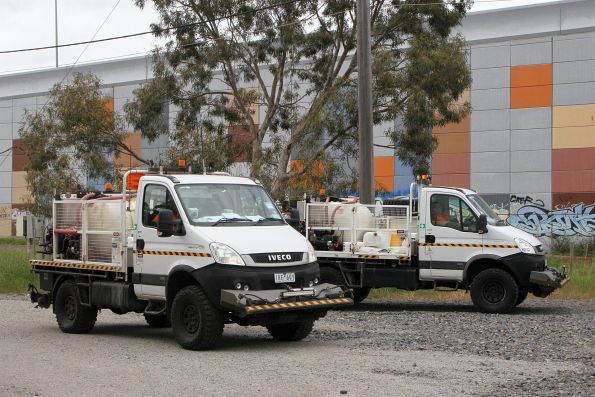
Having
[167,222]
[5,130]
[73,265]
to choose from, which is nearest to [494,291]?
[167,222]

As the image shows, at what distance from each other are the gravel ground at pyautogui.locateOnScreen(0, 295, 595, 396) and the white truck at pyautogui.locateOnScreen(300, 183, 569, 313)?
2.82 ft

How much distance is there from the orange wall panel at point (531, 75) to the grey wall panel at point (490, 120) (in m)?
1.36

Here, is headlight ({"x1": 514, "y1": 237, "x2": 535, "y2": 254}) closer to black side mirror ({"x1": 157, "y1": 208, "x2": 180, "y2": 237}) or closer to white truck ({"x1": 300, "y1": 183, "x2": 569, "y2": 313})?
white truck ({"x1": 300, "y1": 183, "x2": 569, "y2": 313})

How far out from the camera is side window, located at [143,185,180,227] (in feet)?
43.3

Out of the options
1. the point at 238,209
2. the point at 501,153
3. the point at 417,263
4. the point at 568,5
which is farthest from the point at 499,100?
the point at 238,209

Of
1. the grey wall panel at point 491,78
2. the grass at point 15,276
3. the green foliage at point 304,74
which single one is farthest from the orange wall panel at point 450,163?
the grass at point 15,276

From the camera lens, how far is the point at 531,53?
41688mm

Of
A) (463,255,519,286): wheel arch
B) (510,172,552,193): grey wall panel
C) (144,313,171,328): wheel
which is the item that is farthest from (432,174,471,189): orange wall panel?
(144,313,171,328): wheel

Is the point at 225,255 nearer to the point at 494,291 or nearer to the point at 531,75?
the point at 494,291

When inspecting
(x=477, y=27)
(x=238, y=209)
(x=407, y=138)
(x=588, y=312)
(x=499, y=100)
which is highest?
(x=477, y=27)

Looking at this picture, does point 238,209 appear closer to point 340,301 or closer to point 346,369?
point 340,301

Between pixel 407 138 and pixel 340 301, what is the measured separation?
17141 millimetres

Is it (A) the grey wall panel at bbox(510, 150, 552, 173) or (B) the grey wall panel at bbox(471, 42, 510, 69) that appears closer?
(A) the grey wall panel at bbox(510, 150, 552, 173)

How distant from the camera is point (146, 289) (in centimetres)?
1330
